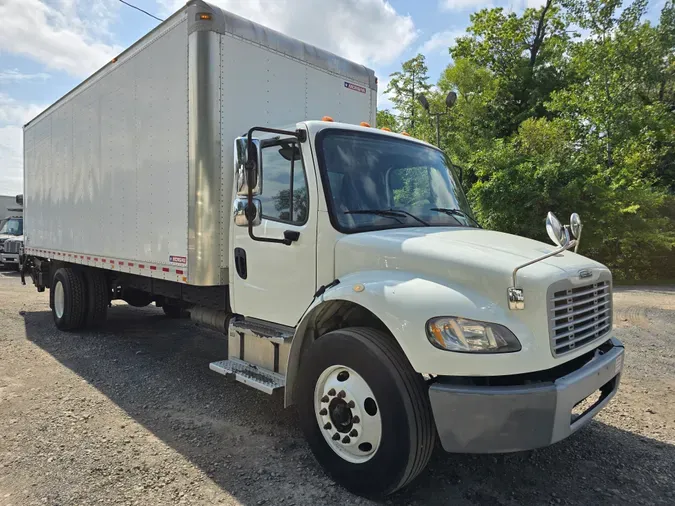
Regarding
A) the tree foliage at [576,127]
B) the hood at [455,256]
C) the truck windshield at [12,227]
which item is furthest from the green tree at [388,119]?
the hood at [455,256]

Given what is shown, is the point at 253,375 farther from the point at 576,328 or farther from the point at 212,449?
the point at 576,328

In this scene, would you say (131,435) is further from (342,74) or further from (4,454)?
(342,74)

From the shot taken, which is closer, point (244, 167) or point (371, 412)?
point (371, 412)

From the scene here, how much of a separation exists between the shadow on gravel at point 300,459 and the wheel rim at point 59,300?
255cm

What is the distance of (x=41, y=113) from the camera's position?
828 cm

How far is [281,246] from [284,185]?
479 millimetres

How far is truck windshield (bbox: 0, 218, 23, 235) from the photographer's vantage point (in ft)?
62.8

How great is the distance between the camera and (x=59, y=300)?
25.7 ft

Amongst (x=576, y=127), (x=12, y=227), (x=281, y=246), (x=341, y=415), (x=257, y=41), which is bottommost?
(x=341, y=415)

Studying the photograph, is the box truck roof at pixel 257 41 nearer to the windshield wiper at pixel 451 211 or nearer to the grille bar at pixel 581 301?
the windshield wiper at pixel 451 211

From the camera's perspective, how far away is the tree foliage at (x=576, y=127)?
599 inches

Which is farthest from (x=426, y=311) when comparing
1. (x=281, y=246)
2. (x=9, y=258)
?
(x=9, y=258)

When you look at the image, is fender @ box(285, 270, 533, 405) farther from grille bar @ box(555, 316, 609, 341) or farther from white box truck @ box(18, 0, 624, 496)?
grille bar @ box(555, 316, 609, 341)

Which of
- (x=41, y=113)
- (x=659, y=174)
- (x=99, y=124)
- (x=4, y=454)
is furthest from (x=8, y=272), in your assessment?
(x=659, y=174)
